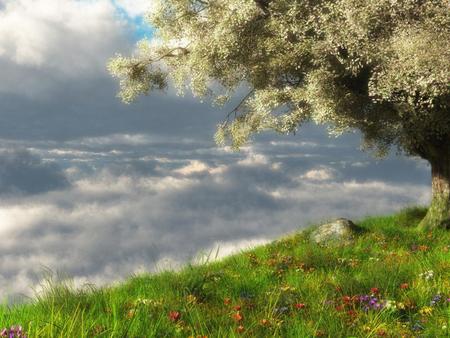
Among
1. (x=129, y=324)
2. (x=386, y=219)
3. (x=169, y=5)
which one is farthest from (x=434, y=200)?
(x=129, y=324)

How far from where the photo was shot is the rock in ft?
56.2

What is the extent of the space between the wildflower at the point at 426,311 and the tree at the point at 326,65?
9581 mm

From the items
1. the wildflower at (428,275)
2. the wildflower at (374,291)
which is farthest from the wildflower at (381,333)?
the wildflower at (428,275)

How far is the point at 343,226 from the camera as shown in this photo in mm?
17750

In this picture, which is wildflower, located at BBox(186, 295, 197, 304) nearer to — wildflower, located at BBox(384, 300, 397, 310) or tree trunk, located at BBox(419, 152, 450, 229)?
wildflower, located at BBox(384, 300, 397, 310)

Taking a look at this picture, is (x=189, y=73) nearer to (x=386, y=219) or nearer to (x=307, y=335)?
(x=386, y=219)

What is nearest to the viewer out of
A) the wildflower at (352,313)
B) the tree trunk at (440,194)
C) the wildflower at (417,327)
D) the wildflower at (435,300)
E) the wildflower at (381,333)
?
the wildflower at (381,333)

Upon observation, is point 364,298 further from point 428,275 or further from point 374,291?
point 428,275

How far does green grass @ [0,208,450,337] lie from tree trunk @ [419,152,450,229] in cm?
790

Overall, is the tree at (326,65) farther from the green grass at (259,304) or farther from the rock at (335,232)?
the green grass at (259,304)

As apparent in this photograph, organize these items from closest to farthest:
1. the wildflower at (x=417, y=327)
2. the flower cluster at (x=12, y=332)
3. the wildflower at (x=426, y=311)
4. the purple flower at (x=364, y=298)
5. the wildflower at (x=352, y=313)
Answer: the flower cluster at (x=12, y=332), the wildflower at (x=417, y=327), the wildflower at (x=352, y=313), the wildflower at (x=426, y=311), the purple flower at (x=364, y=298)

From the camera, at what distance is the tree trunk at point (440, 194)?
2141 cm

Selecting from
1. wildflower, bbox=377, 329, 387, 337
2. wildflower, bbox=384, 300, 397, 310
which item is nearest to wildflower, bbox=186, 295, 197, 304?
wildflower, bbox=377, 329, 387, 337

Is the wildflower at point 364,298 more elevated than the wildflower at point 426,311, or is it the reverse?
the wildflower at point 364,298
